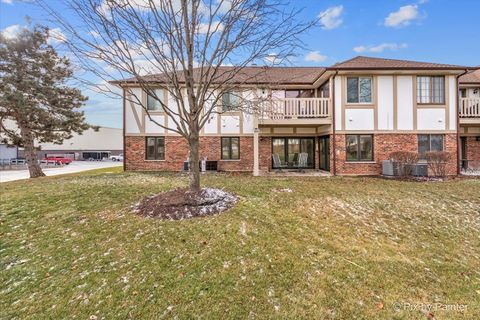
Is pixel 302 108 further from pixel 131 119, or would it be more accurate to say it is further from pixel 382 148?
pixel 131 119

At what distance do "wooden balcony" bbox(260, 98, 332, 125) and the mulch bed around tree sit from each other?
292 inches

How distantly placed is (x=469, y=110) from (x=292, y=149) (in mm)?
10186

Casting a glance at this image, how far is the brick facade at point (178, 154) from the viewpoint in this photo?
50.2ft

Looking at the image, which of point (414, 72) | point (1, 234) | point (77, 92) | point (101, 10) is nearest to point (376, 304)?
point (1, 234)

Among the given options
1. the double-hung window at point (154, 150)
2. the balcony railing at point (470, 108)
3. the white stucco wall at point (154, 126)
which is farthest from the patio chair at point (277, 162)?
the balcony railing at point (470, 108)

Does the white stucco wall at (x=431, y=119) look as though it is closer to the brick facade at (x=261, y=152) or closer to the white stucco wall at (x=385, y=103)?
the brick facade at (x=261, y=152)

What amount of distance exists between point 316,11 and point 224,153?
10.1 metres

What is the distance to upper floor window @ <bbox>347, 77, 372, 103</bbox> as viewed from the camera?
44.9 feet

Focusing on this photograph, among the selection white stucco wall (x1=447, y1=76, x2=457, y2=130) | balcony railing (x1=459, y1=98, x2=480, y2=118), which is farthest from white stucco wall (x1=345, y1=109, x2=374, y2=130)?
balcony railing (x1=459, y1=98, x2=480, y2=118)

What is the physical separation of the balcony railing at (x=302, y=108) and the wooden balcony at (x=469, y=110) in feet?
25.6

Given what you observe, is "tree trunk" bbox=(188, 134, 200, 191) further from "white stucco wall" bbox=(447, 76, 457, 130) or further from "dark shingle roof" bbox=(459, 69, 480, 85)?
"dark shingle roof" bbox=(459, 69, 480, 85)

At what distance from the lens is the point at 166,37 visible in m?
6.26

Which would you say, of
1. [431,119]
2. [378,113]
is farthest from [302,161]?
[431,119]

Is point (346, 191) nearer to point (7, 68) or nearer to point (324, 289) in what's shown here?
point (324, 289)
